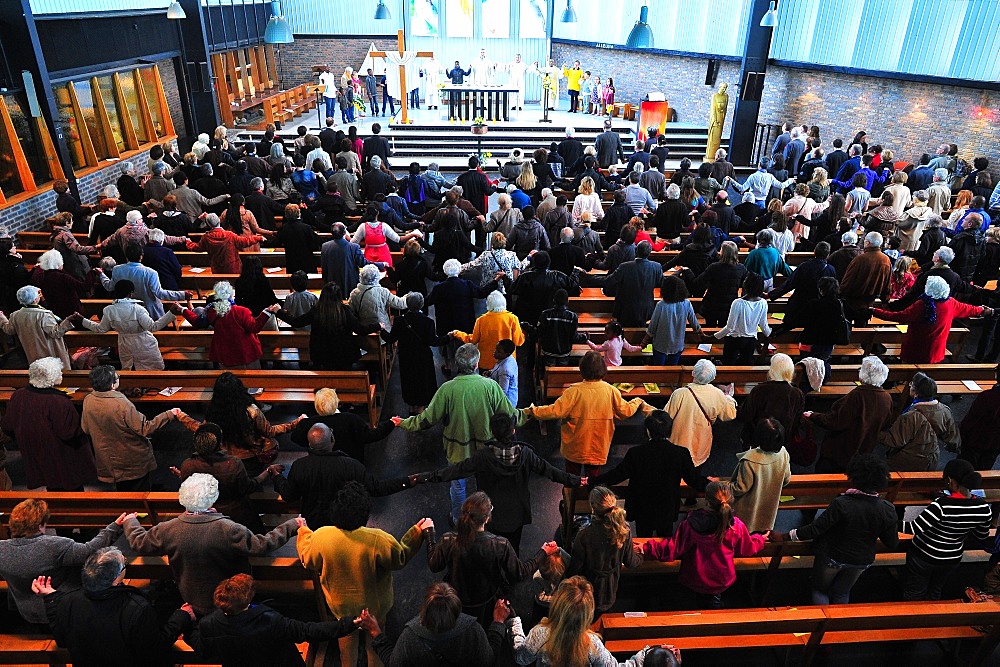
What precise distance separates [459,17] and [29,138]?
15.9 metres

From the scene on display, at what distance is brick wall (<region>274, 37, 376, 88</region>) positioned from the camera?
23.9m

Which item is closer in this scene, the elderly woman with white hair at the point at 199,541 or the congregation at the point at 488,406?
the congregation at the point at 488,406

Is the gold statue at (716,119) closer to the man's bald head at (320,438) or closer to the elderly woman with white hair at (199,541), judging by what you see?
the man's bald head at (320,438)

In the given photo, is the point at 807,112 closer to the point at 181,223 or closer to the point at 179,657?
the point at 181,223

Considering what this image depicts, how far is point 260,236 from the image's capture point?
852 centimetres

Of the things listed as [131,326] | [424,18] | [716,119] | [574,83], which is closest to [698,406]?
[131,326]

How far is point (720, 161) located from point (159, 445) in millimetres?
9071

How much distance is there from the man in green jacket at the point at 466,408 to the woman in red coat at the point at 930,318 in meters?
4.28

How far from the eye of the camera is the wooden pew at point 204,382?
6.06m

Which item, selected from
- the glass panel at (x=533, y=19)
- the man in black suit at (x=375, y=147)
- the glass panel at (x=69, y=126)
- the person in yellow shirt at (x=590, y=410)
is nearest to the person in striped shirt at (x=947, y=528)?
the person in yellow shirt at (x=590, y=410)

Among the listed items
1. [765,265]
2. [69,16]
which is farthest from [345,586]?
[69,16]

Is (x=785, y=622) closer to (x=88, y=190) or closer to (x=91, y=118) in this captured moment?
(x=88, y=190)

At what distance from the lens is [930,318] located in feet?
21.0

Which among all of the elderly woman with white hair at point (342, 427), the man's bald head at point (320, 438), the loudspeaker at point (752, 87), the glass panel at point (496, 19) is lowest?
the elderly woman with white hair at point (342, 427)
